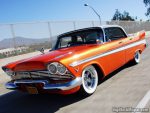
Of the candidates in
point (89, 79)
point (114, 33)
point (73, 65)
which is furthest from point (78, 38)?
point (73, 65)

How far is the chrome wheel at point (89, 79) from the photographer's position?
5.67m

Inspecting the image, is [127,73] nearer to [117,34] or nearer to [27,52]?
[117,34]

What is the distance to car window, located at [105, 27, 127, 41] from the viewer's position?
7.30 meters

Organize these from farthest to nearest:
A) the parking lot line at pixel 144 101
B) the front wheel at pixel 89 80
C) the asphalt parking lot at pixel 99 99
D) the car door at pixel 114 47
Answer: the car door at pixel 114 47, the front wheel at pixel 89 80, the asphalt parking lot at pixel 99 99, the parking lot line at pixel 144 101

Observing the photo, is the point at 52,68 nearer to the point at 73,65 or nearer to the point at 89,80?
the point at 73,65

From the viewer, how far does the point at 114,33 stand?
309 inches

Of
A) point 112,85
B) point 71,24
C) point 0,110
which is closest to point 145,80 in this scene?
point 112,85

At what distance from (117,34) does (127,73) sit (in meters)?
1.25

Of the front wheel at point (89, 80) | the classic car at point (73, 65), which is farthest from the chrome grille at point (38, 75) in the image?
the front wheel at point (89, 80)

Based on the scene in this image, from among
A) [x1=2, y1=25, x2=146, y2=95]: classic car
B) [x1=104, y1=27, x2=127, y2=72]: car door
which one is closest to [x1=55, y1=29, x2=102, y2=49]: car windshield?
[x1=2, y1=25, x2=146, y2=95]: classic car

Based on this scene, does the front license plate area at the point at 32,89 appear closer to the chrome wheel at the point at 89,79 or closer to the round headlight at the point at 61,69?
the round headlight at the point at 61,69

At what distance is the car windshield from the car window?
1.17ft

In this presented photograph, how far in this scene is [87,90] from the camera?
5688mm

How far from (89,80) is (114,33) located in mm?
2375
